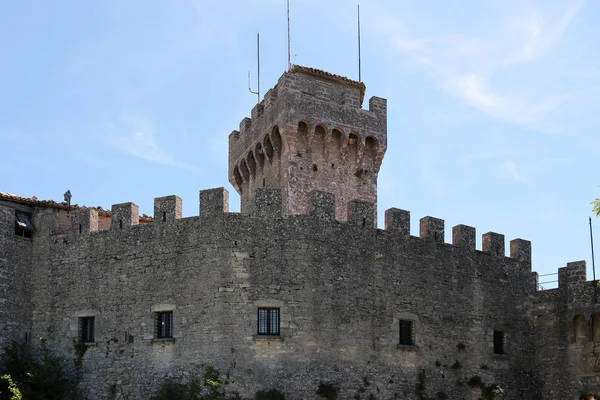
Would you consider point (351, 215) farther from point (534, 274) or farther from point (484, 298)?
point (534, 274)

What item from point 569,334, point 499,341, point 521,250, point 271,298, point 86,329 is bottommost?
point 499,341

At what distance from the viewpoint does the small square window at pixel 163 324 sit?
2947 cm

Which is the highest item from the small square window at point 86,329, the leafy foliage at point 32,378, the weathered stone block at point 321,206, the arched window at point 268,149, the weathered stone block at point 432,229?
the arched window at point 268,149

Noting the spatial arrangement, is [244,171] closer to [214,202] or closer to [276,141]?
[276,141]

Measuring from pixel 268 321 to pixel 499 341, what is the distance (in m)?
8.73

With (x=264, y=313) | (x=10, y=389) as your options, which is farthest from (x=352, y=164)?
(x=10, y=389)

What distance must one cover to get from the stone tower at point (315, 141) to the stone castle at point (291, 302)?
19.9 ft

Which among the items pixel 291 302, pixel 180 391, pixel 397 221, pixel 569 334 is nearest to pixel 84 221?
pixel 180 391

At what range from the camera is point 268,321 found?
28.9m

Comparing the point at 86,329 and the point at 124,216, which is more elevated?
the point at 124,216

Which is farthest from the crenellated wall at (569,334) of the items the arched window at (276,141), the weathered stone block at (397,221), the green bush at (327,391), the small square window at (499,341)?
the arched window at (276,141)

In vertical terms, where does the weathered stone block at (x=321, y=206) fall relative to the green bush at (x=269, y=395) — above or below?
above

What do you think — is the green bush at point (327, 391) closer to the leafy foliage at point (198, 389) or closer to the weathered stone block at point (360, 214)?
the leafy foliage at point (198, 389)

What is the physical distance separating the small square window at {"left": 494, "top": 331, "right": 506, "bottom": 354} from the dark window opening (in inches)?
619
